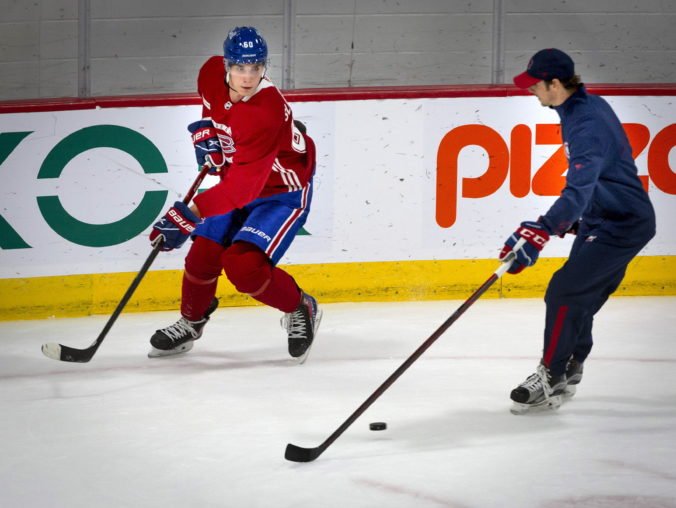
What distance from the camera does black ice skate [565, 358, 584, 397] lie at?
3244mm

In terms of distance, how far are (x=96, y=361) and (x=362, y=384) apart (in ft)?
3.31

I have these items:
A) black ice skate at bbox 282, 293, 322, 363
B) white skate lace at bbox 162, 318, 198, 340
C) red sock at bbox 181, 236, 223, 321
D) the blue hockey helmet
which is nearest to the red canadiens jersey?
the blue hockey helmet

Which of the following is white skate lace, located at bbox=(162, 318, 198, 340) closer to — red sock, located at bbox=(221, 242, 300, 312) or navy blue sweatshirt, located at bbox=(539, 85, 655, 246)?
red sock, located at bbox=(221, 242, 300, 312)

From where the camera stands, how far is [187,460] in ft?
8.77

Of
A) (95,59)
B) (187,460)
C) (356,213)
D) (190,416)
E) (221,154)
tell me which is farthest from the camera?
(95,59)

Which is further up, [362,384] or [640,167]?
[640,167]

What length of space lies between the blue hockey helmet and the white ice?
42.2 inches

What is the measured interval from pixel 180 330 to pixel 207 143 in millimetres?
703

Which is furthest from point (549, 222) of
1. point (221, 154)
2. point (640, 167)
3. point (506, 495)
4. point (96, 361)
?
point (640, 167)

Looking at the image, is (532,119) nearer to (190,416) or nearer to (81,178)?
(81,178)

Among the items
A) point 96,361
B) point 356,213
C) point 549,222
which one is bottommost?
point 96,361

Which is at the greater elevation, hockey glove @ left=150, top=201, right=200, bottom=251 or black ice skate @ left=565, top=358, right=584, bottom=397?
hockey glove @ left=150, top=201, right=200, bottom=251

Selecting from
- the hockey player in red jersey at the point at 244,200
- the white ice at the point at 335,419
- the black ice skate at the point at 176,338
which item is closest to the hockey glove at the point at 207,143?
the hockey player in red jersey at the point at 244,200

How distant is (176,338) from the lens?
3.87m
